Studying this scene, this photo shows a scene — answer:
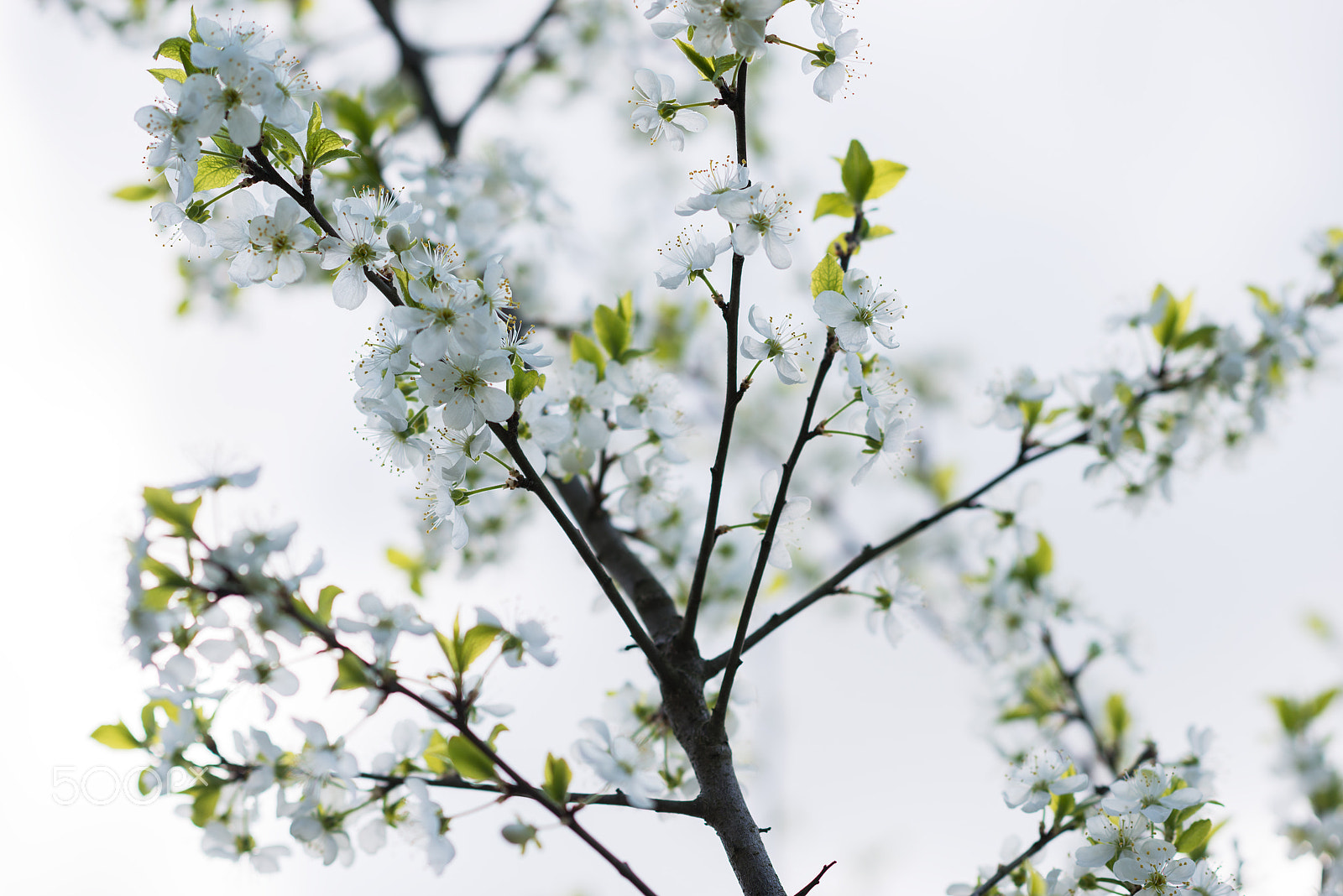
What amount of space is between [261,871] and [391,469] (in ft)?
2.57

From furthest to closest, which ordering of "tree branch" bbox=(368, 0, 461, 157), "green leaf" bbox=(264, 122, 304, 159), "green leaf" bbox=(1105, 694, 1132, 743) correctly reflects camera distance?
"tree branch" bbox=(368, 0, 461, 157)
"green leaf" bbox=(1105, 694, 1132, 743)
"green leaf" bbox=(264, 122, 304, 159)

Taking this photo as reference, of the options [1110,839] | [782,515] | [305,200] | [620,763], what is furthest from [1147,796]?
[305,200]

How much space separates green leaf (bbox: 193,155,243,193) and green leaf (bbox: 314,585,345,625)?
65 cm

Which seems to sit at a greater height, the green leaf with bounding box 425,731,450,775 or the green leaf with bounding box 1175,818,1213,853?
the green leaf with bounding box 425,731,450,775

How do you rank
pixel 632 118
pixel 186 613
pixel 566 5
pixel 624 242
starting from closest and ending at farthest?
pixel 186 613, pixel 632 118, pixel 566 5, pixel 624 242

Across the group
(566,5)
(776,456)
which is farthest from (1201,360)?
(776,456)

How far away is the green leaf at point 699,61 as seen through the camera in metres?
1.22

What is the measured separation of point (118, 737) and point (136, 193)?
4.83 feet

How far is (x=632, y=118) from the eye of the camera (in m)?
1.33

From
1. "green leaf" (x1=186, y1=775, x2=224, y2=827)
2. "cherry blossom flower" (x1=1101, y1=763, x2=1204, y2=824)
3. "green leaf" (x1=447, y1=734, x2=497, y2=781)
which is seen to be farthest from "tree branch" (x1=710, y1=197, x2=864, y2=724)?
"green leaf" (x1=186, y1=775, x2=224, y2=827)

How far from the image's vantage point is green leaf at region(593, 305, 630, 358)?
1.87 m

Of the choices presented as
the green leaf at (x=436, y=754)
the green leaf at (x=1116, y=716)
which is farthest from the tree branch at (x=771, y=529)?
the green leaf at (x=1116, y=716)

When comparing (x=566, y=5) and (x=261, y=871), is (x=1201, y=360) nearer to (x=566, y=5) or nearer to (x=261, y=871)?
(x=261, y=871)

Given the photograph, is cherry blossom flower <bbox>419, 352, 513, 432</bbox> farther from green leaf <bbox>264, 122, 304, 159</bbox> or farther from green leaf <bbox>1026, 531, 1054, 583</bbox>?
green leaf <bbox>1026, 531, 1054, 583</bbox>
